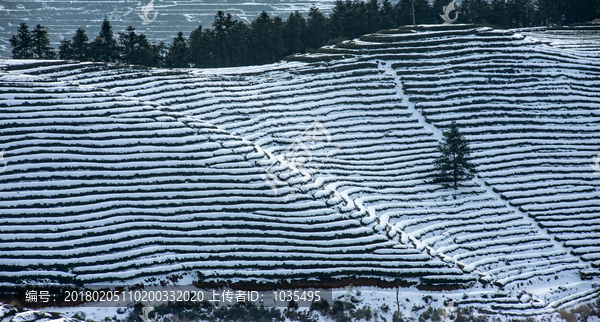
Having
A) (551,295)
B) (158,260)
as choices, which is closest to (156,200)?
(158,260)

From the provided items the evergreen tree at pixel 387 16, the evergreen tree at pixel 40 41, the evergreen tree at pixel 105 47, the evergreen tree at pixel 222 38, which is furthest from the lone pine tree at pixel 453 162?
the evergreen tree at pixel 40 41

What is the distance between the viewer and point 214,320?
24.8 m

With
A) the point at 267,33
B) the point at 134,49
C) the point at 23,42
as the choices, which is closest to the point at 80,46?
the point at 134,49

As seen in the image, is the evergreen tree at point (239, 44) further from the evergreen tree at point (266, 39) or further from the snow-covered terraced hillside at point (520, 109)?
the snow-covered terraced hillside at point (520, 109)

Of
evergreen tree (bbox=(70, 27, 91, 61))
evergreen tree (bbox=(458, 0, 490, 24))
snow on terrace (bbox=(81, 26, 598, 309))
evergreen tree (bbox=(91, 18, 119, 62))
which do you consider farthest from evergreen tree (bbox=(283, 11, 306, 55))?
evergreen tree (bbox=(458, 0, 490, 24))

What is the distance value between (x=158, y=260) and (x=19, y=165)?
14253 millimetres

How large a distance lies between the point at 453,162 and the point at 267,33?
131 ft

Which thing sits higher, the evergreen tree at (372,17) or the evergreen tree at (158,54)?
the evergreen tree at (372,17)

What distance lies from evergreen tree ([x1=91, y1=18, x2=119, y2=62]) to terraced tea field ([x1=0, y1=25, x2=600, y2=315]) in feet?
38.7

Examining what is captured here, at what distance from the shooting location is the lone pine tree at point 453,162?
1389 inches

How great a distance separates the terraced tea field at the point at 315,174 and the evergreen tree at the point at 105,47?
1180cm

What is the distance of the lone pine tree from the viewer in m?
35.3

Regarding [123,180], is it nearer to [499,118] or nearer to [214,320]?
[214,320]

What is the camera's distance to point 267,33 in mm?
65375
